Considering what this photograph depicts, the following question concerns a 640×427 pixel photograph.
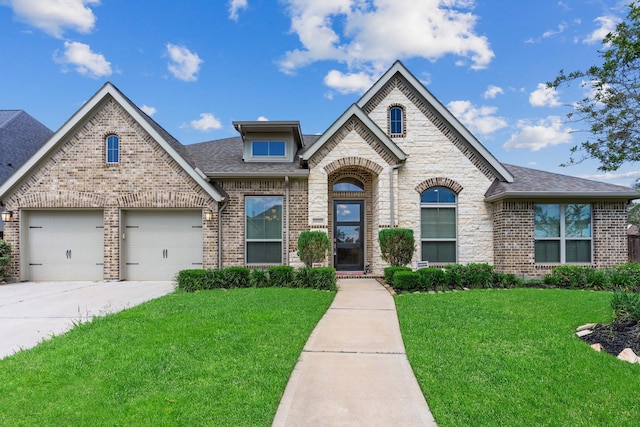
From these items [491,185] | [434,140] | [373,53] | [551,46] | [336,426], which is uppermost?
[373,53]

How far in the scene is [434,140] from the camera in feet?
40.6

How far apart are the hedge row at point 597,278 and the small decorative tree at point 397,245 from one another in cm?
365

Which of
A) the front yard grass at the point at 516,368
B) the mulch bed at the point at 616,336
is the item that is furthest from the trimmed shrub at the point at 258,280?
the mulch bed at the point at 616,336

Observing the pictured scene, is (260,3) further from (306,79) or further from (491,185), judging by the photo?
(491,185)

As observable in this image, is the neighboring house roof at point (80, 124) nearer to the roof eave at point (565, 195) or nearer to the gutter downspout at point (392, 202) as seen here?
the gutter downspout at point (392, 202)

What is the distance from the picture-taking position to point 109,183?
1158 cm

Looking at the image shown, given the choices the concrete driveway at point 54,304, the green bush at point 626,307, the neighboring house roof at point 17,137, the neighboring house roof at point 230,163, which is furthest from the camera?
the neighboring house roof at point 17,137

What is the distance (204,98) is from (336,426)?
16.6 m

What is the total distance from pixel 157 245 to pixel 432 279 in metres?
8.61

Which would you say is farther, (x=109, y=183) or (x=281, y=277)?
(x=109, y=183)

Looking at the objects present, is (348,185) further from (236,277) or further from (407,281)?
A: (236,277)

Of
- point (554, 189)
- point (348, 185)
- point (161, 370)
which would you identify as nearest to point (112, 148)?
point (348, 185)

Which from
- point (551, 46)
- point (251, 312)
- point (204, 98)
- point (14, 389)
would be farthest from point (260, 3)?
point (14, 389)

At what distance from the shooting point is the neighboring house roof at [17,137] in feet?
52.9
